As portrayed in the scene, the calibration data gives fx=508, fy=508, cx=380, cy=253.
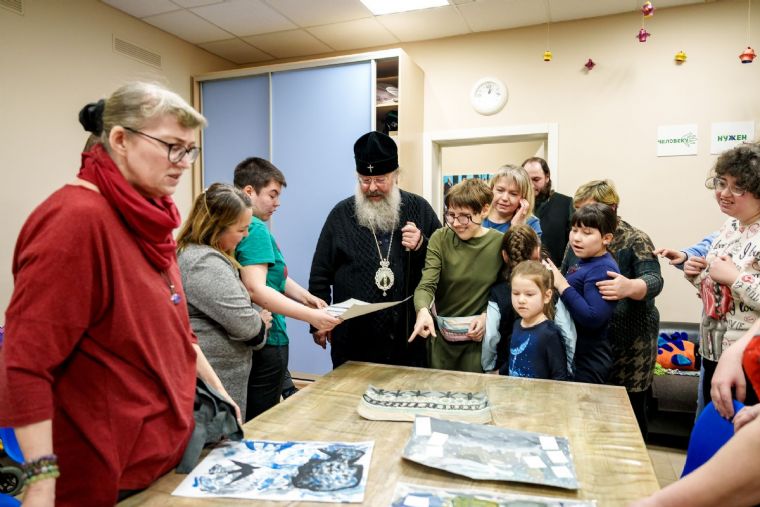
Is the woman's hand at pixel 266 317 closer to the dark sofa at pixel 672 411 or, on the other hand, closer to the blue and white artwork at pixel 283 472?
the blue and white artwork at pixel 283 472

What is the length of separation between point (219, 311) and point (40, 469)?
80 centimetres

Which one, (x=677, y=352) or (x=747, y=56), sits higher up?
(x=747, y=56)

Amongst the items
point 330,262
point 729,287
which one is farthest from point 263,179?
point 729,287

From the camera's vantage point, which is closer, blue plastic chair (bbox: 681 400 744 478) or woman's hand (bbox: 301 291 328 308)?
blue plastic chair (bbox: 681 400 744 478)

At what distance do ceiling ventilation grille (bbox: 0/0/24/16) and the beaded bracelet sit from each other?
11.1ft

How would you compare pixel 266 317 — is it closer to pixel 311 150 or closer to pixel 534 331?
pixel 534 331

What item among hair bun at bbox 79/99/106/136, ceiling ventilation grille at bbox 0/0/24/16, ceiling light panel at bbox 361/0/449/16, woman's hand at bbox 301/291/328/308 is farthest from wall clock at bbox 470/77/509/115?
hair bun at bbox 79/99/106/136

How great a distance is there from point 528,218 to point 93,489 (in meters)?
2.11

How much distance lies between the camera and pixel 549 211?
3.21 meters

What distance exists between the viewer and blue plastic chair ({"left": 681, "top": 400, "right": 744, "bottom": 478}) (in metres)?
1.17

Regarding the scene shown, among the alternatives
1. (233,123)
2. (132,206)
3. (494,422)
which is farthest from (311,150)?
(132,206)

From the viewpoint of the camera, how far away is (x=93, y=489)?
0.88 m

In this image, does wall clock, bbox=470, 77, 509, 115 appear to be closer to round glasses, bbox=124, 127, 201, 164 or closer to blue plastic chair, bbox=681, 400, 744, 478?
blue plastic chair, bbox=681, 400, 744, 478

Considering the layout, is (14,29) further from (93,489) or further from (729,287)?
(729,287)
